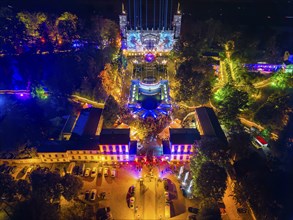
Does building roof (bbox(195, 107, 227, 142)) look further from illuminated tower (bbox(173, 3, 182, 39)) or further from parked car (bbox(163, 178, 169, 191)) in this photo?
illuminated tower (bbox(173, 3, 182, 39))

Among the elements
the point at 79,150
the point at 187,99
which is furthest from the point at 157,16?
the point at 79,150

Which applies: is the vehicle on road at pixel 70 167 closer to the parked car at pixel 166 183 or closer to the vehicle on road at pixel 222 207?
the parked car at pixel 166 183

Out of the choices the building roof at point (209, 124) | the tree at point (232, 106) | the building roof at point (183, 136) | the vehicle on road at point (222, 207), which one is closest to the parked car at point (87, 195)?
the building roof at point (183, 136)

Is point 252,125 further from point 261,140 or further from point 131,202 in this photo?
point 131,202

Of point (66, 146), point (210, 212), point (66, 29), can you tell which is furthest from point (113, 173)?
point (66, 29)

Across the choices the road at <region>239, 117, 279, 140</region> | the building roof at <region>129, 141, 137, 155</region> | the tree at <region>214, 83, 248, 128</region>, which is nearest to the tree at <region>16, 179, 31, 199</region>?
the building roof at <region>129, 141, 137, 155</region>

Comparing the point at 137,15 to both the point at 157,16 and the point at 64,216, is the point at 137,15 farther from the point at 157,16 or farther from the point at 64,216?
the point at 64,216
